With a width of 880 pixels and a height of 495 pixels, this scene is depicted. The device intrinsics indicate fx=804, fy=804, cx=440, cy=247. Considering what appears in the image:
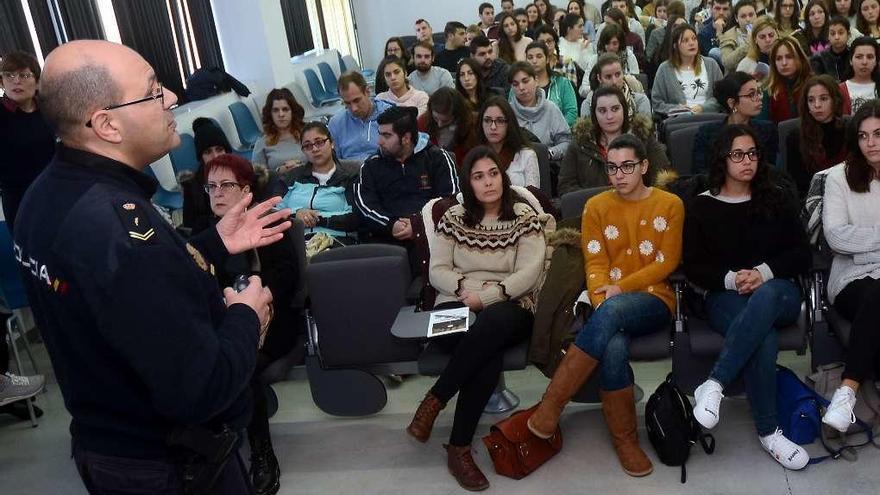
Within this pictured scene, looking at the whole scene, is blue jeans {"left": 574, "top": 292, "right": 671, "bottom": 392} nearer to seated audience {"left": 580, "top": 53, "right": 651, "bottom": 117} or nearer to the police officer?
the police officer

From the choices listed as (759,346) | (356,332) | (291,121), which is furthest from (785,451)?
(291,121)

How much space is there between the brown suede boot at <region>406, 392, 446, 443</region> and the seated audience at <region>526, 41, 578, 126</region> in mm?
3042

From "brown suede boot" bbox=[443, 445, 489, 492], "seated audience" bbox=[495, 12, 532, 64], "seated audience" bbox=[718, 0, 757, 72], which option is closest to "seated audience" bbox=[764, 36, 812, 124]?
"seated audience" bbox=[718, 0, 757, 72]

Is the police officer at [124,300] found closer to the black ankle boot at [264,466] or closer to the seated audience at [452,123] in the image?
the black ankle boot at [264,466]

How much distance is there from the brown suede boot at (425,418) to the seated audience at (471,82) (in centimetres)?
295

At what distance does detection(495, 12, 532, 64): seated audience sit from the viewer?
24.7 feet

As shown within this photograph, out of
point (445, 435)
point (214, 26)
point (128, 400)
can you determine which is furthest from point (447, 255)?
point (214, 26)

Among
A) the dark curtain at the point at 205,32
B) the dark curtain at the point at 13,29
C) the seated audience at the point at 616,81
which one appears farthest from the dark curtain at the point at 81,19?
the seated audience at the point at 616,81

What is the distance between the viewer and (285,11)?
34.9ft

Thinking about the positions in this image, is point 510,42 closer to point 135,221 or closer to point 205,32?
point 205,32

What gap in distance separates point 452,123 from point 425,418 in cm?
227

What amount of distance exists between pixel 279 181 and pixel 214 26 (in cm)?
459

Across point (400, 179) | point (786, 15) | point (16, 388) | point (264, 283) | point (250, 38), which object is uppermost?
point (250, 38)

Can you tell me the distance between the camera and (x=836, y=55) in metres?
5.60
